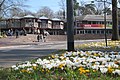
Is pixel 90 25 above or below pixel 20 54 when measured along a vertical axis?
below

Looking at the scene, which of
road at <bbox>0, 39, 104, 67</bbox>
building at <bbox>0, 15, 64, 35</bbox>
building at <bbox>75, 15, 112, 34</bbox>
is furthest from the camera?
building at <bbox>75, 15, 112, 34</bbox>

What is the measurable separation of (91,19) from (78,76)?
110026mm

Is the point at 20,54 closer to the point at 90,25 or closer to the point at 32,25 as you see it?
the point at 32,25

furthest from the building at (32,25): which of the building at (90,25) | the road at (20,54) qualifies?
the road at (20,54)

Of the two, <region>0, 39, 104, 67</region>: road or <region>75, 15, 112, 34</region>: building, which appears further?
<region>75, 15, 112, 34</region>: building

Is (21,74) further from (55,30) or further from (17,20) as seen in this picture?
(55,30)

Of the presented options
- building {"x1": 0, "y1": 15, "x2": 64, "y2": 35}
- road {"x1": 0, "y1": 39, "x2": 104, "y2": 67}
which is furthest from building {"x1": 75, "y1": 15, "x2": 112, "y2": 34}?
road {"x1": 0, "y1": 39, "x2": 104, "y2": 67}

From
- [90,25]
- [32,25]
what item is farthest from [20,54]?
[90,25]

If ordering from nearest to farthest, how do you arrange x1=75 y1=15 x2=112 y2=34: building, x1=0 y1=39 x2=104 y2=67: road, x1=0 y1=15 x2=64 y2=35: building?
x1=0 y1=39 x2=104 y2=67: road < x1=0 y1=15 x2=64 y2=35: building < x1=75 y1=15 x2=112 y2=34: building

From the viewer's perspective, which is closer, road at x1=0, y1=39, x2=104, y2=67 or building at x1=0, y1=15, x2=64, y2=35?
road at x1=0, y1=39, x2=104, y2=67

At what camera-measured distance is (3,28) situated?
108188mm

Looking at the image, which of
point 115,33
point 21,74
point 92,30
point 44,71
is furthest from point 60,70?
point 92,30

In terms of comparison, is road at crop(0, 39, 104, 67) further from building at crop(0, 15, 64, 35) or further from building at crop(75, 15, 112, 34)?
A: building at crop(75, 15, 112, 34)

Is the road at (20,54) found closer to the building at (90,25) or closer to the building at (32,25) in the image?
the building at (32,25)
